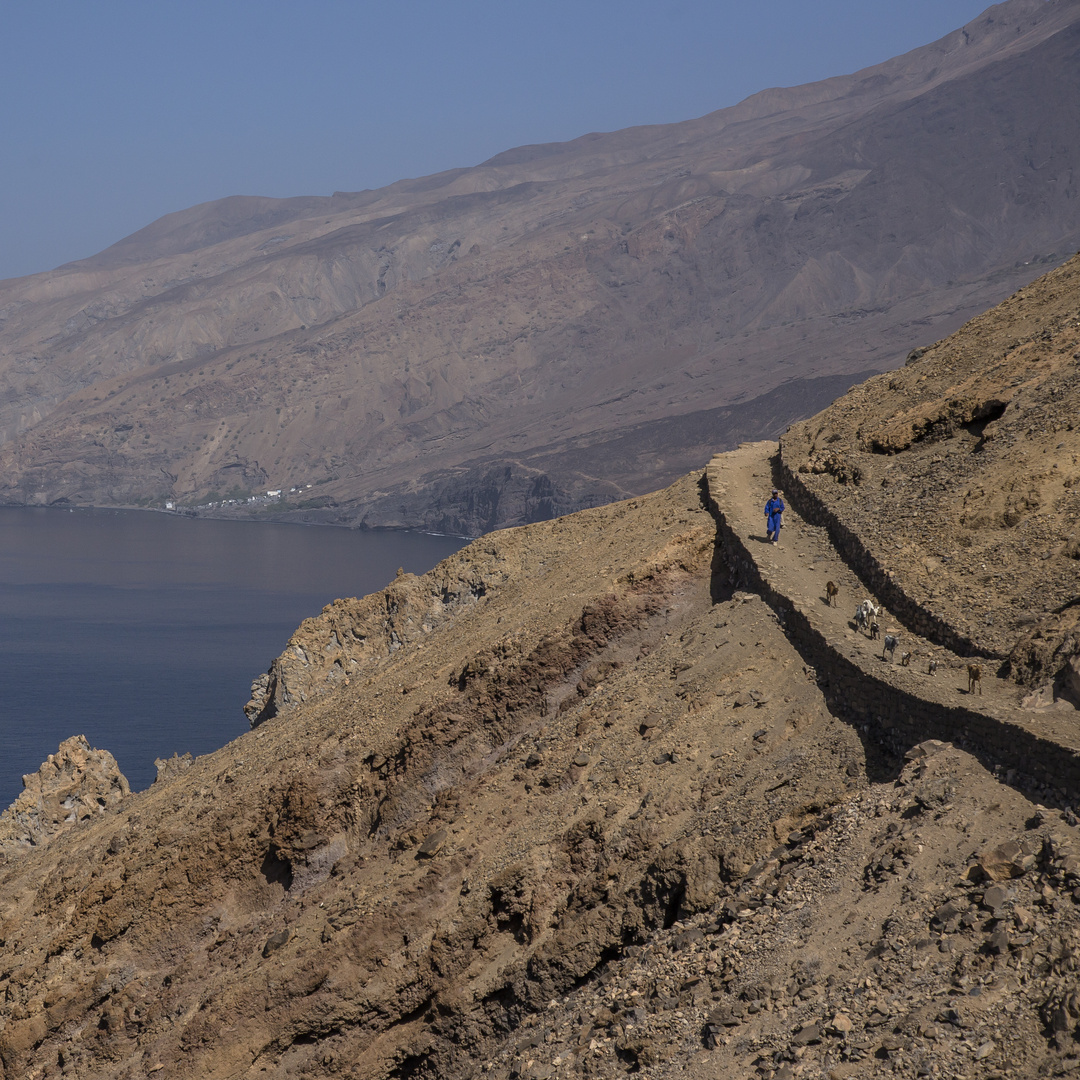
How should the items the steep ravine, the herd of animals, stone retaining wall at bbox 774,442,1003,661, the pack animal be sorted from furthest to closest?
the pack animal, stone retaining wall at bbox 774,442,1003,661, the herd of animals, the steep ravine

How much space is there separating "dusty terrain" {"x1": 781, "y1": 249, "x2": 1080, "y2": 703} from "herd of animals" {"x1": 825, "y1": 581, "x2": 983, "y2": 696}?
1.89 ft

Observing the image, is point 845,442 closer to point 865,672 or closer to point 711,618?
point 711,618

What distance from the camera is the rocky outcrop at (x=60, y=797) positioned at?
1323 inches

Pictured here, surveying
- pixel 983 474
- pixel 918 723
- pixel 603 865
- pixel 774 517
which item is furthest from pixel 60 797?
pixel 918 723

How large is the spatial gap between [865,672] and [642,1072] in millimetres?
5665

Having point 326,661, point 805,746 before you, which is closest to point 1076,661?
point 805,746

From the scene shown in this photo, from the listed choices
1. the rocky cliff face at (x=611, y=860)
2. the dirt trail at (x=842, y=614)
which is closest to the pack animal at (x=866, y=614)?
the dirt trail at (x=842, y=614)

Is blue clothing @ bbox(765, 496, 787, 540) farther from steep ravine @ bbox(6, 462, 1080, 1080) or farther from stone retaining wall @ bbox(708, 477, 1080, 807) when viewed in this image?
stone retaining wall @ bbox(708, 477, 1080, 807)

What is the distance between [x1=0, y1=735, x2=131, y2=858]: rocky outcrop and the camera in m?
33.6

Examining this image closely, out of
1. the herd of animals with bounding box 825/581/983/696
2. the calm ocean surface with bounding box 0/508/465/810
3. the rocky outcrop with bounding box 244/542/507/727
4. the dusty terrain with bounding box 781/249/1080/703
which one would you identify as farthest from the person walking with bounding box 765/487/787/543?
the calm ocean surface with bounding box 0/508/465/810

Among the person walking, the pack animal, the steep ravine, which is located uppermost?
the person walking

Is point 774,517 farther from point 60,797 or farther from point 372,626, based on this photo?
point 60,797

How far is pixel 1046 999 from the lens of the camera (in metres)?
9.00

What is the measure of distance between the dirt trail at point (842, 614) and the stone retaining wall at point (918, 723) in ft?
0.27
